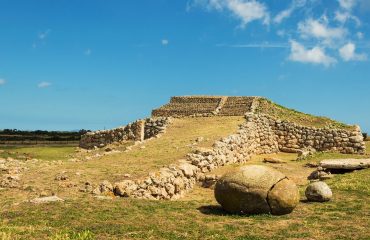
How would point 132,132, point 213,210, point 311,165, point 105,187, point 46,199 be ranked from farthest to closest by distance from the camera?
point 132,132 < point 311,165 < point 105,187 < point 213,210 < point 46,199

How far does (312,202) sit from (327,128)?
22.5 metres

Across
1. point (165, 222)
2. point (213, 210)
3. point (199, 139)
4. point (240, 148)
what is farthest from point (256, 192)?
point (240, 148)

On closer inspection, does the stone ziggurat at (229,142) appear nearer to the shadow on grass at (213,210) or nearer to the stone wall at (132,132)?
the stone wall at (132,132)

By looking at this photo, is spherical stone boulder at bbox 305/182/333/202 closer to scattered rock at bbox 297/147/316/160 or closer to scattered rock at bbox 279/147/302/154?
scattered rock at bbox 297/147/316/160

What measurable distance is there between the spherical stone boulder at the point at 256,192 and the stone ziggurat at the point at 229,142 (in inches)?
196

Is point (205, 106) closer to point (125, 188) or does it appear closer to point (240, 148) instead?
point (240, 148)

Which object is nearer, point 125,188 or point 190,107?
point 125,188

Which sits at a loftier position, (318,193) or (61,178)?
(61,178)

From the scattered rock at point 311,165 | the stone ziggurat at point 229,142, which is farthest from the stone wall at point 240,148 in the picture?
the scattered rock at point 311,165

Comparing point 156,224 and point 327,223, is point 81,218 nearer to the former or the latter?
point 156,224

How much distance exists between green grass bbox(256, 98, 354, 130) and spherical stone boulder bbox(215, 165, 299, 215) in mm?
27173

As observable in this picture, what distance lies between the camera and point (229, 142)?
3219cm

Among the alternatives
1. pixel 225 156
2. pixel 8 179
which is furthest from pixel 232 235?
pixel 225 156

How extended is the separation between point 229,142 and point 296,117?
13796 mm
